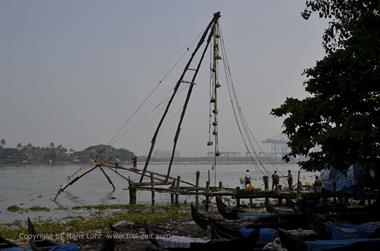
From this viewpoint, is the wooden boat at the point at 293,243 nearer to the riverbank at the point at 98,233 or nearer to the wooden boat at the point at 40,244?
the riverbank at the point at 98,233

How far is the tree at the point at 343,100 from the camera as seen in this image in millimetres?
10655

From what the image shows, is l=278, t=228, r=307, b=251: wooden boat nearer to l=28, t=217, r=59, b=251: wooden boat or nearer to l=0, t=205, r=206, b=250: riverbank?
l=0, t=205, r=206, b=250: riverbank

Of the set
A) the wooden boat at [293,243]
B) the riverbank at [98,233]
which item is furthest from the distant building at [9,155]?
the wooden boat at [293,243]

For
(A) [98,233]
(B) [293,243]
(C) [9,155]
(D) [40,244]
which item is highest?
(C) [9,155]

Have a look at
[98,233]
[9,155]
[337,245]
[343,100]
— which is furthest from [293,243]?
[9,155]

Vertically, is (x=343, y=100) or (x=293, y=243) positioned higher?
(x=343, y=100)

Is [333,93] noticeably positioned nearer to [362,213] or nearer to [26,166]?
[362,213]

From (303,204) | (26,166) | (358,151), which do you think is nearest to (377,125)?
(358,151)

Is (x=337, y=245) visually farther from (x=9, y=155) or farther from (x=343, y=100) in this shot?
(x=9, y=155)

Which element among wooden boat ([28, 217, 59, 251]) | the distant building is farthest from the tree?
the distant building

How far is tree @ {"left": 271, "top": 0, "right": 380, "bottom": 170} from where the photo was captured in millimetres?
10655

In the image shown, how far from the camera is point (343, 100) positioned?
12.7m

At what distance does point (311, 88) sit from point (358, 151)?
9.44 ft

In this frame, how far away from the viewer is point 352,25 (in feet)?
35.6
